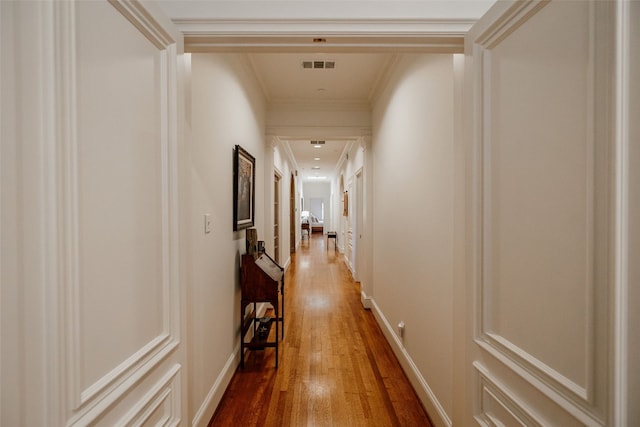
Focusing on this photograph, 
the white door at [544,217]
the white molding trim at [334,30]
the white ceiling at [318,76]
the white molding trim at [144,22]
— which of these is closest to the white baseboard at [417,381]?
the white door at [544,217]

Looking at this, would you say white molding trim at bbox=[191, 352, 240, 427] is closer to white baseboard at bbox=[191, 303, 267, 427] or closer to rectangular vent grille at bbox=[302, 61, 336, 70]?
white baseboard at bbox=[191, 303, 267, 427]

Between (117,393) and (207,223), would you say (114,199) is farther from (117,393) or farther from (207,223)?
(207,223)

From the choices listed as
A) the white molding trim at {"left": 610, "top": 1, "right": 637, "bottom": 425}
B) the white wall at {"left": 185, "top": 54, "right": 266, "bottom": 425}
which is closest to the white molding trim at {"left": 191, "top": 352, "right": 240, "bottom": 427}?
the white wall at {"left": 185, "top": 54, "right": 266, "bottom": 425}

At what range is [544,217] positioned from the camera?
2.73 ft

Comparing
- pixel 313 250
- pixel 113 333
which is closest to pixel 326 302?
pixel 113 333

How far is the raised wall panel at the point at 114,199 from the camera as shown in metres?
0.67

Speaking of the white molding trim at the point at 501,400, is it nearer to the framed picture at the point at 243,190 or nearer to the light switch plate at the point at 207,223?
the light switch plate at the point at 207,223

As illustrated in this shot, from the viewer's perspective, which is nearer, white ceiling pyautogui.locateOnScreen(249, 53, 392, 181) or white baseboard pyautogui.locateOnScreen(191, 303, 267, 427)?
white baseboard pyautogui.locateOnScreen(191, 303, 267, 427)

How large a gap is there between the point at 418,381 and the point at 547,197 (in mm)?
1845

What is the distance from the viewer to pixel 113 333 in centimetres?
83

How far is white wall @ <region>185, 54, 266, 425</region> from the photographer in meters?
1.67

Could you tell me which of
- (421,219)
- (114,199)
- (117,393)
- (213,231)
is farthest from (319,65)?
(117,393)

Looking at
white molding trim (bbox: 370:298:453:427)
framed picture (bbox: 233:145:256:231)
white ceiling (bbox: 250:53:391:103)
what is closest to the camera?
white molding trim (bbox: 370:298:453:427)

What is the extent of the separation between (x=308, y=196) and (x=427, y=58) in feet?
45.4
